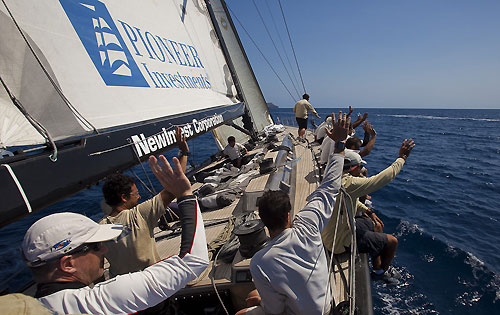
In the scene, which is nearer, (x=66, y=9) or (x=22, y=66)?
(x=22, y=66)

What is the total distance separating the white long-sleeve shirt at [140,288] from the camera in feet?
2.83

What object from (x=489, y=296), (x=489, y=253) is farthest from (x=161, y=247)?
(x=489, y=253)

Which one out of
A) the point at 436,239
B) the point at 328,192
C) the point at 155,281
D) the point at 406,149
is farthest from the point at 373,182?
the point at 436,239

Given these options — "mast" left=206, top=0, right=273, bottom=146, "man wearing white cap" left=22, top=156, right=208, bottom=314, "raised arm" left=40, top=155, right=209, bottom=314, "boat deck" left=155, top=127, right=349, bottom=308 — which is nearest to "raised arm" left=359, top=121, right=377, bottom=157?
"boat deck" left=155, top=127, right=349, bottom=308

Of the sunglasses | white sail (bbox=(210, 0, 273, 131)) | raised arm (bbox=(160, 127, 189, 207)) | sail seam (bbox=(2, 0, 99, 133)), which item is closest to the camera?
the sunglasses

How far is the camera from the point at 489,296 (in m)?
3.61

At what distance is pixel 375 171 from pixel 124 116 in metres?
10.3

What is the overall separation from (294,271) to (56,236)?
1.06 m

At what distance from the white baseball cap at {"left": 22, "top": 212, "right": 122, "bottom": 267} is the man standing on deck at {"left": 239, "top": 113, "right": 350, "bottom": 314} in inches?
30.6

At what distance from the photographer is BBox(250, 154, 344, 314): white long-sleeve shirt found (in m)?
1.32

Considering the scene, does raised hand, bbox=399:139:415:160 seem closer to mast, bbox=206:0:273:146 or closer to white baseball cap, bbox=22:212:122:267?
white baseball cap, bbox=22:212:122:267

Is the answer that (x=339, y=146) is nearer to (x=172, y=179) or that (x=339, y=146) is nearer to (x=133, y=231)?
(x=172, y=179)

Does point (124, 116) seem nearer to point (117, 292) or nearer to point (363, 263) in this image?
point (117, 292)

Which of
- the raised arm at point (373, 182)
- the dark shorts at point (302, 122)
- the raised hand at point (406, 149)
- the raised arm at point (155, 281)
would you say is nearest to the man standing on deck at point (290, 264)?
the raised arm at point (155, 281)
